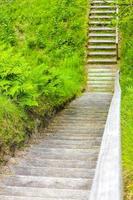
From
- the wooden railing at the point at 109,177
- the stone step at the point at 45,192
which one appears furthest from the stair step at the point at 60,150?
the wooden railing at the point at 109,177

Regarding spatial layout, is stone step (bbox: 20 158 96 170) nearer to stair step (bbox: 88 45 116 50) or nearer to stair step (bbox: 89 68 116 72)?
stair step (bbox: 89 68 116 72)

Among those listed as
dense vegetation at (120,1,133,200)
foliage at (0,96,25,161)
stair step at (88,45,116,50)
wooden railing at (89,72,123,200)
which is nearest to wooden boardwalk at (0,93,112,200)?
foliage at (0,96,25,161)

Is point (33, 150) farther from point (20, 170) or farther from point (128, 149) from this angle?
point (128, 149)

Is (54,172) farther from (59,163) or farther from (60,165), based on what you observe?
(59,163)

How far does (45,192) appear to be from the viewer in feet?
20.4

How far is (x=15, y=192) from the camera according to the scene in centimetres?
624

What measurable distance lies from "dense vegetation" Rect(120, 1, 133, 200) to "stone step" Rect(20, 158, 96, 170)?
0.77 metres

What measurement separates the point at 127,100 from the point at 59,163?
14.2ft

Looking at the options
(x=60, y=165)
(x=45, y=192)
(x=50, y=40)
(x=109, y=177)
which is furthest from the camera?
(x=50, y=40)

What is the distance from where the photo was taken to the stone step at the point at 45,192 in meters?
6.07

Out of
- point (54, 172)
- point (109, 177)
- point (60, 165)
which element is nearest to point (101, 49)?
point (60, 165)

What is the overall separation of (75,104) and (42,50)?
6.86 meters

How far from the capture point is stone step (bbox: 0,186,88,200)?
6.07 m

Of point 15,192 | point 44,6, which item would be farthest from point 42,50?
point 15,192
